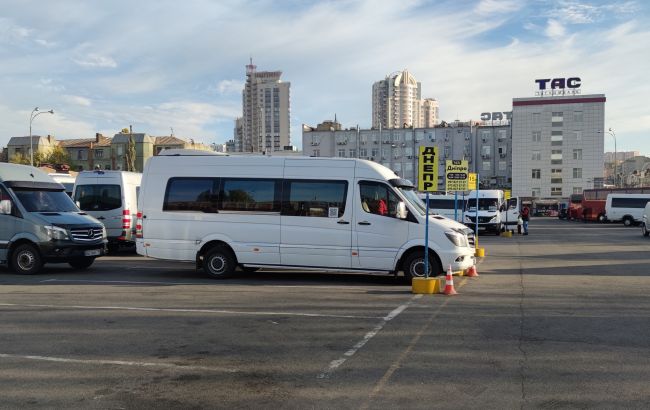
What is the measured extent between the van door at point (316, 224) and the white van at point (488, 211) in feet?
75.0

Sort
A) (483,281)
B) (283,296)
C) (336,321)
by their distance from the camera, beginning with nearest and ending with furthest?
(336,321) → (283,296) → (483,281)

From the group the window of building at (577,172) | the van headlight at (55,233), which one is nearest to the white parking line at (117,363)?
the van headlight at (55,233)

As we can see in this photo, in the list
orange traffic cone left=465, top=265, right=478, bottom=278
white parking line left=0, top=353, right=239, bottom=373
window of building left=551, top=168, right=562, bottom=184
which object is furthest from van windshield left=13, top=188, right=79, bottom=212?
window of building left=551, top=168, right=562, bottom=184

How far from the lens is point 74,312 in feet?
29.3

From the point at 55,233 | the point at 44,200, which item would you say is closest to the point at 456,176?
the point at 55,233

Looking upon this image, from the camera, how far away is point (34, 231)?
13.6m

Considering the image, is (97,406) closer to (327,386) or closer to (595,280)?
(327,386)

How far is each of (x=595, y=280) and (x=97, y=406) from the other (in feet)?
38.5

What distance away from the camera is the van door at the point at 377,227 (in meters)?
12.0

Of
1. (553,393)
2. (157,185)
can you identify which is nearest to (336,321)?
(553,393)

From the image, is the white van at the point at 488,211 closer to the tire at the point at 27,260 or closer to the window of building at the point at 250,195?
the window of building at the point at 250,195

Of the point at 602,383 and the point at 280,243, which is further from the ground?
the point at 280,243

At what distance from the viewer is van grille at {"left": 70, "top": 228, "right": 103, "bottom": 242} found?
1395 centimetres

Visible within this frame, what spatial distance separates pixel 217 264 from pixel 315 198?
109 inches
